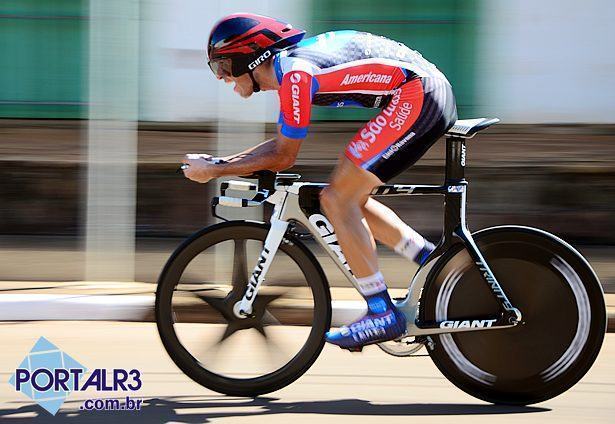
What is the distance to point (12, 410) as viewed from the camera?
478cm

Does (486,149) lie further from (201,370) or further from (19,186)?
(201,370)

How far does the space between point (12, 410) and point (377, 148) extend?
72.3 inches

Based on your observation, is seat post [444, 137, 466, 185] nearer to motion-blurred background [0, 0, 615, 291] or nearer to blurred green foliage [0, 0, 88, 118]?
motion-blurred background [0, 0, 615, 291]

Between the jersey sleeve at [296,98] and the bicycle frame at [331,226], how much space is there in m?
0.33

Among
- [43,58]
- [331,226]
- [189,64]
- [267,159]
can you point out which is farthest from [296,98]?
[43,58]

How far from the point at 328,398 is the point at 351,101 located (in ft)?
4.20

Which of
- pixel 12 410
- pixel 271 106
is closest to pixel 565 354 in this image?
pixel 12 410

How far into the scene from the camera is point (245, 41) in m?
4.84

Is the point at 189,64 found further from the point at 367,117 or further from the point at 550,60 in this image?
the point at 550,60

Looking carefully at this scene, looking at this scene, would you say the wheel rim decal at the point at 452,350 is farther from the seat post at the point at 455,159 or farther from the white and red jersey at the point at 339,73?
the white and red jersey at the point at 339,73

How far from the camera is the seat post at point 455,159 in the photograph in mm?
4941

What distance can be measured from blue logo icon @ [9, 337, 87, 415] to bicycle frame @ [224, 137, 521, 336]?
0.85 meters
